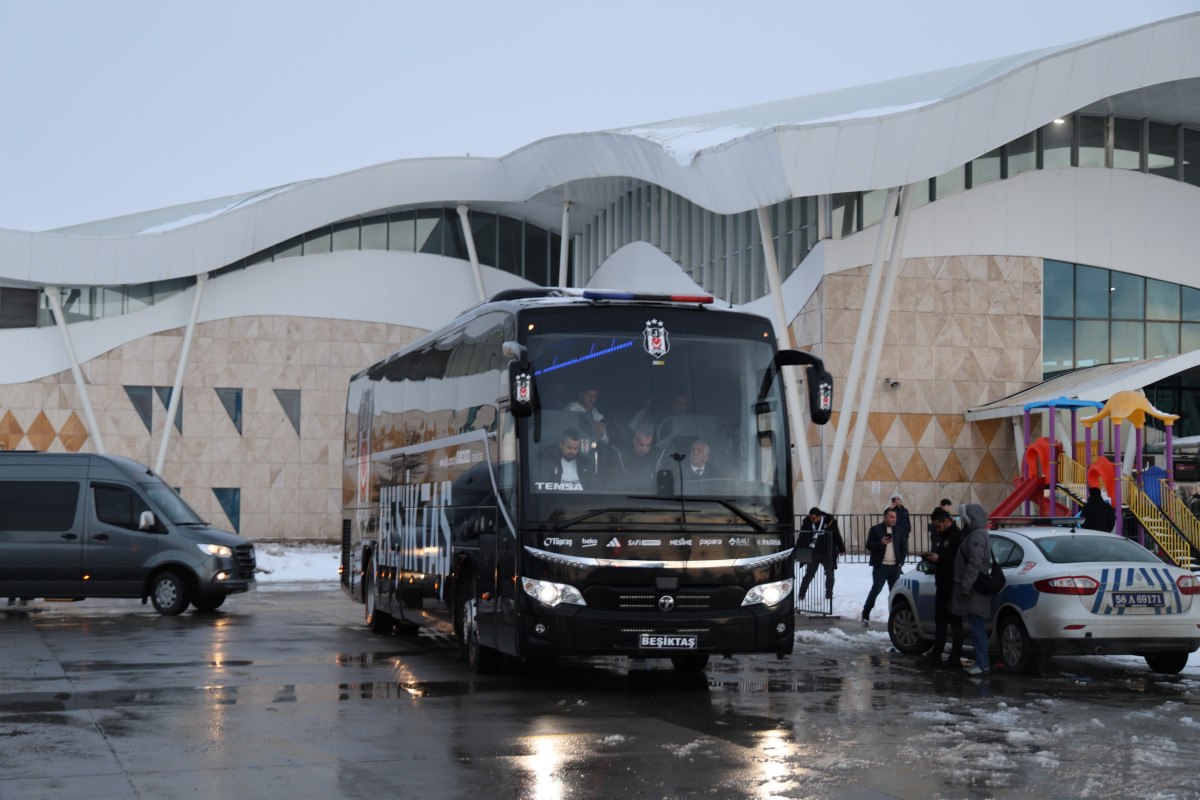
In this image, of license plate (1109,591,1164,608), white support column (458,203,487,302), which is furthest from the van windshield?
white support column (458,203,487,302)

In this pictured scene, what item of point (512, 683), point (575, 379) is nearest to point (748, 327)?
point (575, 379)

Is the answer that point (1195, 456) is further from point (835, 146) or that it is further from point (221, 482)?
point (221, 482)

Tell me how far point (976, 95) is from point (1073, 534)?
20839 mm

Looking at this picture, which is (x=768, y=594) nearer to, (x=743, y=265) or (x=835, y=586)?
(x=835, y=586)

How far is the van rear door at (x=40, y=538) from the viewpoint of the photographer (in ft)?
74.6

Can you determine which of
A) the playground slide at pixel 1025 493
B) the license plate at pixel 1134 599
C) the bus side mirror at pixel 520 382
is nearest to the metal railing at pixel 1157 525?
the playground slide at pixel 1025 493

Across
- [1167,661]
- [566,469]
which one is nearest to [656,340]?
[566,469]

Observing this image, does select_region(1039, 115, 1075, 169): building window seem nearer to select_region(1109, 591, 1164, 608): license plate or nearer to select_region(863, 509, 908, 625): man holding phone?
select_region(863, 509, 908, 625): man holding phone

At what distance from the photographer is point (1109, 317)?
135 ft

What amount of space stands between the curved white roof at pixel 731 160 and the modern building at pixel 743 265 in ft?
0.27

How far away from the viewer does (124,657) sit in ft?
53.0

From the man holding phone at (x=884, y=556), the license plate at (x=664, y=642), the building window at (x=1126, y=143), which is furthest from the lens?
the building window at (x=1126, y=143)

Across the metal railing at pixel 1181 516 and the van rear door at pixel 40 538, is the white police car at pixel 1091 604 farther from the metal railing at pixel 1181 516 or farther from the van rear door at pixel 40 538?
the metal railing at pixel 1181 516

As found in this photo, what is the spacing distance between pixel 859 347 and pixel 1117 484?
25.0 ft
